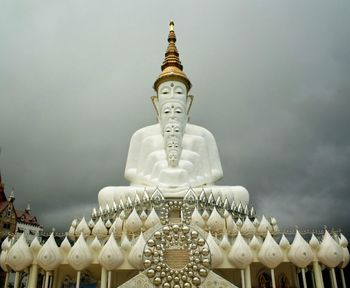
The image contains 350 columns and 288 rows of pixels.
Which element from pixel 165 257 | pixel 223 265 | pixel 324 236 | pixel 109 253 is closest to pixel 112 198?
pixel 109 253

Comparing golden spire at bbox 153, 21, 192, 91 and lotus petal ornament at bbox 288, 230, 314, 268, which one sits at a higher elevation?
golden spire at bbox 153, 21, 192, 91

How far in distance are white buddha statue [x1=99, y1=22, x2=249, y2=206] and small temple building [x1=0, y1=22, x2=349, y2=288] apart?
0.06 metres

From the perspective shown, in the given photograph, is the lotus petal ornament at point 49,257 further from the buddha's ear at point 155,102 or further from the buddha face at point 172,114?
the buddha's ear at point 155,102

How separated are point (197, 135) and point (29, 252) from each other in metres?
12.0

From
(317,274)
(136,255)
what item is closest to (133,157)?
(136,255)

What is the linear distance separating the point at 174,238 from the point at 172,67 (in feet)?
44.3

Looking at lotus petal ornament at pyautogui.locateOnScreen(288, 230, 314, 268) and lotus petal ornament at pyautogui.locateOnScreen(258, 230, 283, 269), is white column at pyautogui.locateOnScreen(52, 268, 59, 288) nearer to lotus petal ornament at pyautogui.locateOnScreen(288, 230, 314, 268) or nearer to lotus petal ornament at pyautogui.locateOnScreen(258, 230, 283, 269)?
lotus petal ornament at pyautogui.locateOnScreen(258, 230, 283, 269)

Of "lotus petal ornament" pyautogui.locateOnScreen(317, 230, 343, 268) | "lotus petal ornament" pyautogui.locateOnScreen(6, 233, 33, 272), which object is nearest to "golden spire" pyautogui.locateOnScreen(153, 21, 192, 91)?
"lotus petal ornament" pyautogui.locateOnScreen(317, 230, 343, 268)

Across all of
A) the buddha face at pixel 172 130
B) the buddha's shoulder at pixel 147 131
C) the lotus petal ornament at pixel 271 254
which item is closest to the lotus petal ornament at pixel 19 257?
the lotus petal ornament at pixel 271 254

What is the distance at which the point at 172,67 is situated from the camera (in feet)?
69.0

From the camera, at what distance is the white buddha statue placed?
56.1 feet

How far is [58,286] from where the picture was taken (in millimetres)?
14289

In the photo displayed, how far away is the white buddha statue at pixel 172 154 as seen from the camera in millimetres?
17094

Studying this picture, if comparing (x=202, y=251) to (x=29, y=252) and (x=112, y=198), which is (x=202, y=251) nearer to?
(x=29, y=252)
